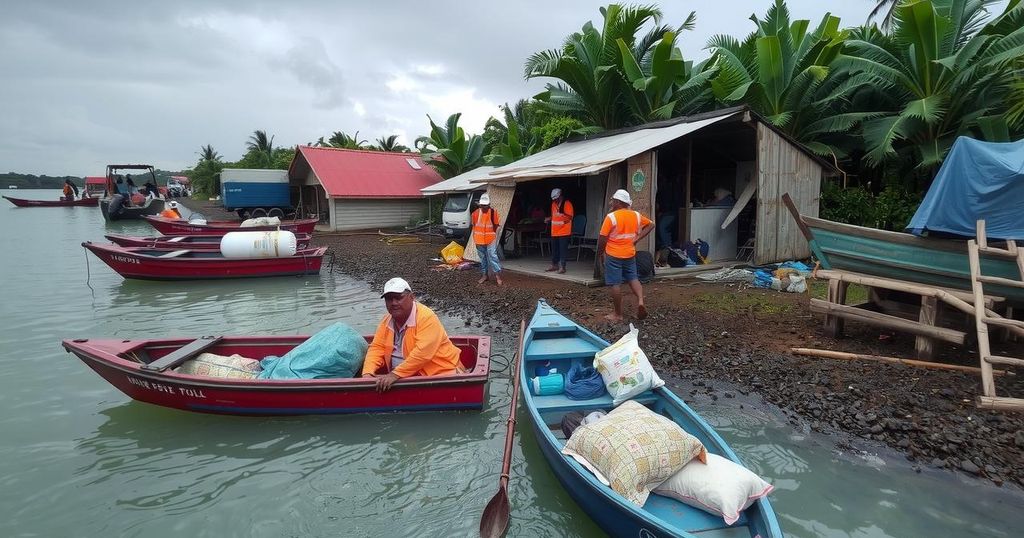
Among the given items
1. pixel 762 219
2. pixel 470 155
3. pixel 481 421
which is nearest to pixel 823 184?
pixel 762 219

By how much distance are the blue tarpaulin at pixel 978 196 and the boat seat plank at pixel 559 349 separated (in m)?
4.13

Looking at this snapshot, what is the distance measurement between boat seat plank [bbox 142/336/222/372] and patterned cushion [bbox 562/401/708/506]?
14.1 ft

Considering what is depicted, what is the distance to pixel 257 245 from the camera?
13602 mm

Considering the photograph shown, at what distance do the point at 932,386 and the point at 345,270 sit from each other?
13429 mm

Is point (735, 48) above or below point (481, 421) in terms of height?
above

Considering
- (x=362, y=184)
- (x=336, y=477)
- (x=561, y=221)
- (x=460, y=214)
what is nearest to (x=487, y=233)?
(x=561, y=221)

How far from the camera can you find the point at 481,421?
18.1 feet

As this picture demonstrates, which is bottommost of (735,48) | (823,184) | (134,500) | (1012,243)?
(134,500)

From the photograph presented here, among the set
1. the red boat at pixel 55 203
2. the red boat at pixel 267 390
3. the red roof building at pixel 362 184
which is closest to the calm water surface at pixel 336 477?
the red boat at pixel 267 390

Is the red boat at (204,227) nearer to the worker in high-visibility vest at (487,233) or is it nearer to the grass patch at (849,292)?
the worker in high-visibility vest at (487,233)

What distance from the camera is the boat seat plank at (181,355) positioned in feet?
17.4

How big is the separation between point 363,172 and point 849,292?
22.3 m

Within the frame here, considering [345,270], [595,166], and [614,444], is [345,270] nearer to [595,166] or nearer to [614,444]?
[595,166]

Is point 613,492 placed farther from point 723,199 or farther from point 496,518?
point 723,199
